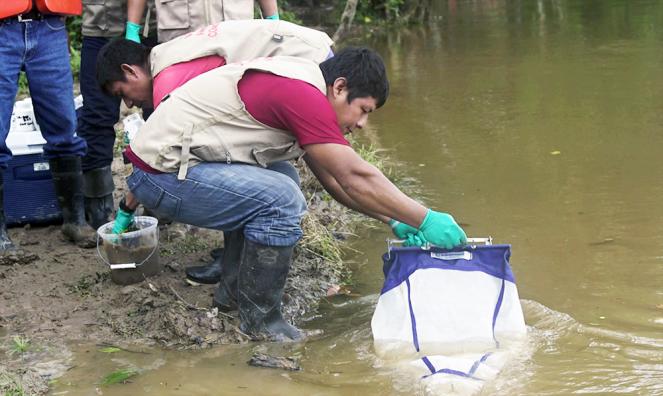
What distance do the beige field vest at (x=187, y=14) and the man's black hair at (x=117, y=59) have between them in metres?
0.67

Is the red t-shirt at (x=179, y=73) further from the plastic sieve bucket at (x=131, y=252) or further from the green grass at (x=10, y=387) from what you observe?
the green grass at (x=10, y=387)

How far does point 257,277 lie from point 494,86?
18.8ft

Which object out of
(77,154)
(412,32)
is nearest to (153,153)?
(77,154)

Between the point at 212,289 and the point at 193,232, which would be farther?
the point at 193,232

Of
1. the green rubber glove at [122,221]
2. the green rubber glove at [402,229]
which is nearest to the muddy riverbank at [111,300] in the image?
the green rubber glove at [122,221]

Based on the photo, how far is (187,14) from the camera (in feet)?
15.5

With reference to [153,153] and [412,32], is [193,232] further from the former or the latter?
[412,32]

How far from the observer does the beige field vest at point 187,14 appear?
471 centimetres

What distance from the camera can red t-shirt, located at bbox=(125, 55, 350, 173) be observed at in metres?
3.49

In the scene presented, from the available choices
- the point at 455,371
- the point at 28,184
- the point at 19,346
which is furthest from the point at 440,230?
the point at 28,184

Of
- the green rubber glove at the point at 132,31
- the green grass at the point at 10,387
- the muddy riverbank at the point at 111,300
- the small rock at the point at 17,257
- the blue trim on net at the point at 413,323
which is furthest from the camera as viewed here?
the green rubber glove at the point at 132,31

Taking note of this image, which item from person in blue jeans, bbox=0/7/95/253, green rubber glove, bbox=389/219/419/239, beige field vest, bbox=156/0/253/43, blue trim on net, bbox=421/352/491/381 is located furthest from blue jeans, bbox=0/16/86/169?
blue trim on net, bbox=421/352/491/381

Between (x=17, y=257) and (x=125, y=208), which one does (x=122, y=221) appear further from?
(x=17, y=257)

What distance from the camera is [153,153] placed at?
372cm
